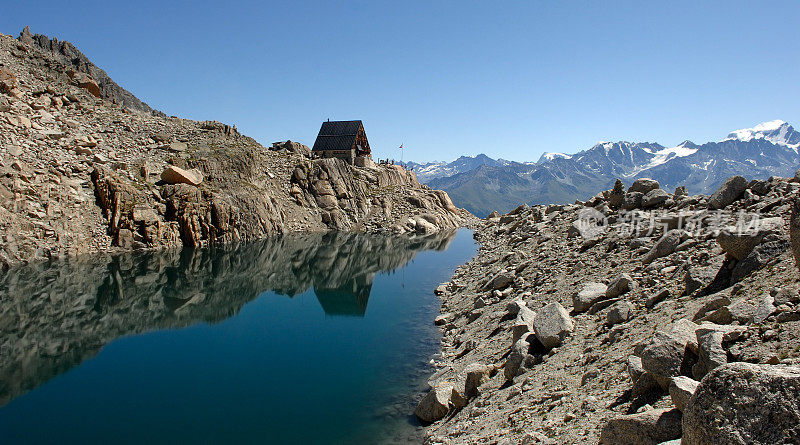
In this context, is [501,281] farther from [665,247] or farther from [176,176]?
[176,176]

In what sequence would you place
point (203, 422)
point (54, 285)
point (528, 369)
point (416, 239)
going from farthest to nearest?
point (416, 239)
point (54, 285)
point (203, 422)
point (528, 369)

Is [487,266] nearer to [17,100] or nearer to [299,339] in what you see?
[299,339]

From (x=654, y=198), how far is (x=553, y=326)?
20970mm

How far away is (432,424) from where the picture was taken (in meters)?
17.3

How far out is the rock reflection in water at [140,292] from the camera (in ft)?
86.7

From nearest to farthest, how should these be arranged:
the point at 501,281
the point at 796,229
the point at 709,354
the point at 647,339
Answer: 1. the point at 709,354
2. the point at 796,229
3. the point at 647,339
4. the point at 501,281

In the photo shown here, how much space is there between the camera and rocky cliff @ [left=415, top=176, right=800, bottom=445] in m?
6.51

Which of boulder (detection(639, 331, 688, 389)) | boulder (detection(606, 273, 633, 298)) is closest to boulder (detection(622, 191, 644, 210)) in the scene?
boulder (detection(606, 273, 633, 298))

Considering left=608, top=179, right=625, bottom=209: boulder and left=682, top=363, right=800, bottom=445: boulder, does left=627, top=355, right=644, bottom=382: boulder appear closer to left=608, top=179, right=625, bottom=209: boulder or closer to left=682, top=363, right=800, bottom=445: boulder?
left=682, top=363, right=800, bottom=445: boulder

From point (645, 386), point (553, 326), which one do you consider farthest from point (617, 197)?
point (645, 386)

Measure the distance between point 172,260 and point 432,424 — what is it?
46.3 metres

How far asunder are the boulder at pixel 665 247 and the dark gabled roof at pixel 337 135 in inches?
4012

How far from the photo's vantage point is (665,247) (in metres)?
21.6

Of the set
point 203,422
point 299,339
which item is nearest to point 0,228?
point 299,339
